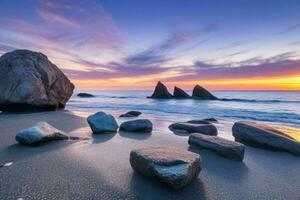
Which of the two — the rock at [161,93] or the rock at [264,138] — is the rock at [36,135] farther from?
the rock at [161,93]

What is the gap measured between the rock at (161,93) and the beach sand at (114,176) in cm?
3944

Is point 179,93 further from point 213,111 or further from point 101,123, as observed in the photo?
point 101,123

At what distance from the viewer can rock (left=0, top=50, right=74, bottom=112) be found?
11164 millimetres

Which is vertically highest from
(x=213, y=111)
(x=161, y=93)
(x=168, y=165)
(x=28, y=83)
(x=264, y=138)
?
(x=28, y=83)

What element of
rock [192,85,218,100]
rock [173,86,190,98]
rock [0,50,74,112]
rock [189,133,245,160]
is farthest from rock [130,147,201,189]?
rock [173,86,190,98]

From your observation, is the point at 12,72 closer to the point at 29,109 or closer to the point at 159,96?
the point at 29,109

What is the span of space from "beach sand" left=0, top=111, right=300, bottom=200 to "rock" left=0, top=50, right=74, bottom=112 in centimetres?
732

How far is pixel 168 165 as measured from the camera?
2.77 meters

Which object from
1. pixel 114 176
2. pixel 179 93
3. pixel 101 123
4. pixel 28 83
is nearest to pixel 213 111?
pixel 101 123

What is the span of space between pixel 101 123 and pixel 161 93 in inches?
1527

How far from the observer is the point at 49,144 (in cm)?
469

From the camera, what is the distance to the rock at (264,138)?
500 cm

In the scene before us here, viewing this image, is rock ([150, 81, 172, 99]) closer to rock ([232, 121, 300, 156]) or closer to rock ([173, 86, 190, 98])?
rock ([173, 86, 190, 98])

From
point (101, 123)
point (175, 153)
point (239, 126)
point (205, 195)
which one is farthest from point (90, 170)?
point (239, 126)
